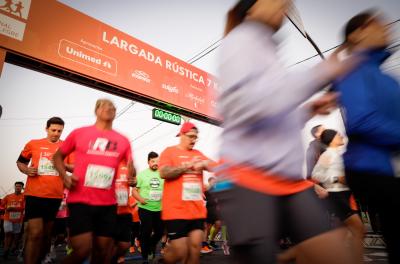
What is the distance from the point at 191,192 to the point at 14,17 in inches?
316

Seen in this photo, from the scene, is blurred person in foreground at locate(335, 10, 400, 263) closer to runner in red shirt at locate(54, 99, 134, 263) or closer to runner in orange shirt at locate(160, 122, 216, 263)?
runner in orange shirt at locate(160, 122, 216, 263)

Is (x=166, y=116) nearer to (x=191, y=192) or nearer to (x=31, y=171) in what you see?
(x=31, y=171)

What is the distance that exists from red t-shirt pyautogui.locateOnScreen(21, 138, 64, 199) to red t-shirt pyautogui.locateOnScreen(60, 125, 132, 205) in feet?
4.67

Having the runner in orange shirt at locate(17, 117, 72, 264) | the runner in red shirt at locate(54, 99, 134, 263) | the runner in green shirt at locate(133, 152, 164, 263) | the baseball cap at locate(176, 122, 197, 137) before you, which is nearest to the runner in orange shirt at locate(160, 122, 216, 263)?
the baseball cap at locate(176, 122, 197, 137)

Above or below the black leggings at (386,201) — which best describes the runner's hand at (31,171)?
above

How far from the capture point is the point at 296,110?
1246mm

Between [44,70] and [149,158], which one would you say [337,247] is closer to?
[149,158]

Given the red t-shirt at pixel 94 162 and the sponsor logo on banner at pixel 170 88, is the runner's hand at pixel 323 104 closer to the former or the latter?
the red t-shirt at pixel 94 162

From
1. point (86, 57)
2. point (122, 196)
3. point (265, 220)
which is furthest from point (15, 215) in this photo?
point (265, 220)

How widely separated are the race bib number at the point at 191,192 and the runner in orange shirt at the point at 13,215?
7.54 meters

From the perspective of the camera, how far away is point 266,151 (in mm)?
1131

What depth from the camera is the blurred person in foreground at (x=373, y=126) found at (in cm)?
147

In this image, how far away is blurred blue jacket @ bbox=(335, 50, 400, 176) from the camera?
1.49 meters

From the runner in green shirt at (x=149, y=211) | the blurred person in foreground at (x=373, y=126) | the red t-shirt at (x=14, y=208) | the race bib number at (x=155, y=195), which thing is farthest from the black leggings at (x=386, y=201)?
the red t-shirt at (x=14, y=208)
